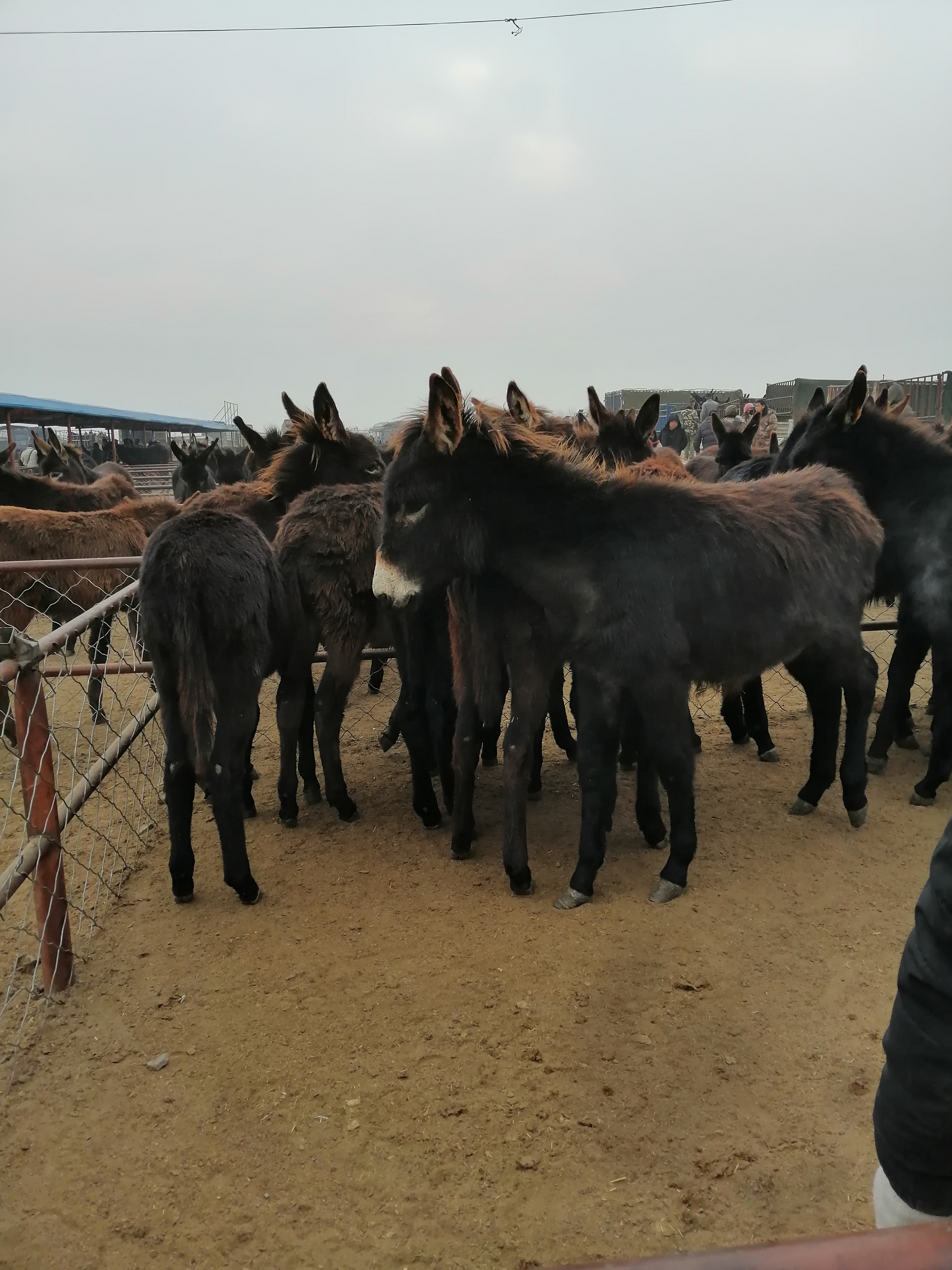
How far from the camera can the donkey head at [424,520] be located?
11.9 ft

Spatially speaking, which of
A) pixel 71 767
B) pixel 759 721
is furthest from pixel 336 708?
pixel 759 721

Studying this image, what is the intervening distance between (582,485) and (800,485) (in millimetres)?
1472

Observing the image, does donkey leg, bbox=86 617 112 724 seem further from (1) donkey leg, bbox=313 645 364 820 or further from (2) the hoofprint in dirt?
(2) the hoofprint in dirt

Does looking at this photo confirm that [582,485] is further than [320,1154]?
Yes

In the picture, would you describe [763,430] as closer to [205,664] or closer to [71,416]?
[205,664]

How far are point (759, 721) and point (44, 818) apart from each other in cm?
433

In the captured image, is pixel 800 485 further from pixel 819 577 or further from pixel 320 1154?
pixel 320 1154

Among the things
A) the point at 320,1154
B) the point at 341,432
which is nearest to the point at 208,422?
the point at 341,432

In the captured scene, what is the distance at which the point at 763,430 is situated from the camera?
1497cm

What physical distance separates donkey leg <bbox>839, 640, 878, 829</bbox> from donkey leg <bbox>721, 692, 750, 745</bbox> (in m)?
1.10

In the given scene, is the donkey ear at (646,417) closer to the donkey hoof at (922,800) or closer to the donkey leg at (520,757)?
the donkey leg at (520,757)

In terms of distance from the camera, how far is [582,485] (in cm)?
378

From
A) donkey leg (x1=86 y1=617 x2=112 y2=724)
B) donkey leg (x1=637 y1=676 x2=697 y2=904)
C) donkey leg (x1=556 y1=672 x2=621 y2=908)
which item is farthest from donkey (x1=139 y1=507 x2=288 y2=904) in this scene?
donkey leg (x1=86 y1=617 x2=112 y2=724)

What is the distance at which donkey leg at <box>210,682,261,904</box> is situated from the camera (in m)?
3.55
